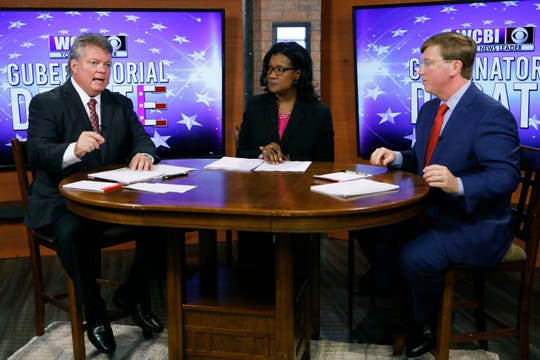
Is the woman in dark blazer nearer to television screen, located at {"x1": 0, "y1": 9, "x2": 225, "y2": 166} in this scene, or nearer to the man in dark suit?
the man in dark suit

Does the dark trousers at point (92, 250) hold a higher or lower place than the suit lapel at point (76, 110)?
lower

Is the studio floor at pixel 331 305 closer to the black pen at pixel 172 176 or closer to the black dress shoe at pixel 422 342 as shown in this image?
the black dress shoe at pixel 422 342

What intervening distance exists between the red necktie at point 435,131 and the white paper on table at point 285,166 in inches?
20.5

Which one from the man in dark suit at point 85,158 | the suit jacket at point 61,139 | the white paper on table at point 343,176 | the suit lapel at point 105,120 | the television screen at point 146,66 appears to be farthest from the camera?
the television screen at point 146,66

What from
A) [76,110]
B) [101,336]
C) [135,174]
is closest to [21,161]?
[76,110]

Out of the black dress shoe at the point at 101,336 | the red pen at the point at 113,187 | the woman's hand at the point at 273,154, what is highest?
the woman's hand at the point at 273,154

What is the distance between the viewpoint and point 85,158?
111 inches

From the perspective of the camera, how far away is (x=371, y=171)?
265 centimetres

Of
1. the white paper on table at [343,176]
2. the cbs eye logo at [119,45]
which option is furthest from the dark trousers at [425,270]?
the cbs eye logo at [119,45]

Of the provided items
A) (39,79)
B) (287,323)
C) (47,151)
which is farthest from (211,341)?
(39,79)

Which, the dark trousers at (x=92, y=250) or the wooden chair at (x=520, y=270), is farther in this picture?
the dark trousers at (x=92, y=250)

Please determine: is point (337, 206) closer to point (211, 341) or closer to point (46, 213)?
point (211, 341)

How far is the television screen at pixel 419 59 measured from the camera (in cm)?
378

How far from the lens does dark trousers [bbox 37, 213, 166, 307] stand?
2502 millimetres
